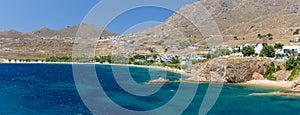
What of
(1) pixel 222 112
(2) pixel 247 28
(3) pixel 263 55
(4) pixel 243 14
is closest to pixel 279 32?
(2) pixel 247 28

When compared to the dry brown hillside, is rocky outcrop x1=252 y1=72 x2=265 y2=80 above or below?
below

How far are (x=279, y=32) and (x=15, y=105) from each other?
97184 millimetres

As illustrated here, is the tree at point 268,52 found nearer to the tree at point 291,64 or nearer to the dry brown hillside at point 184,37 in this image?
the tree at point 291,64

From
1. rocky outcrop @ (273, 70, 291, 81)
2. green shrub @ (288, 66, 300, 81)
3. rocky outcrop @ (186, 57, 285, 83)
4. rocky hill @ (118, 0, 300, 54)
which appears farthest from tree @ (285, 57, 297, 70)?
rocky hill @ (118, 0, 300, 54)

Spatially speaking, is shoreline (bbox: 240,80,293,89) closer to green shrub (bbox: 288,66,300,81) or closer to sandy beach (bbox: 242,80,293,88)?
sandy beach (bbox: 242,80,293,88)

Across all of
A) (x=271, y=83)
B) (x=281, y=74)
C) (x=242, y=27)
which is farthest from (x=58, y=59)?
(x=242, y=27)

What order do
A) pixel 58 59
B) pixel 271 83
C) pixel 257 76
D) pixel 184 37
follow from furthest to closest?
pixel 184 37 → pixel 58 59 → pixel 257 76 → pixel 271 83

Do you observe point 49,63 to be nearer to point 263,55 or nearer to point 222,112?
point 263,55

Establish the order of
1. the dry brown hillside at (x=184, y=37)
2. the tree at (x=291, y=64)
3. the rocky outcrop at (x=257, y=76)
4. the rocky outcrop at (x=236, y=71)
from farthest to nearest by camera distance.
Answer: the dry brown hillside at (x=184, y=37) → the rocky outcrop at (x=236, y=71) → the rocky outcrop at (x=257, y=76) → the tree at (x=291, y=64)

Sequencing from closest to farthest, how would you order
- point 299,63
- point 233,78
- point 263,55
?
1. point 299,63
2. point 233,78
3. point 263,55

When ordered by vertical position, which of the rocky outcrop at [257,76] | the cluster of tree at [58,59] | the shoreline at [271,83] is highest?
the cluster of tree at [58,59]

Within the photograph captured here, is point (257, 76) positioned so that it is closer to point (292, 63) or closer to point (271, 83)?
point (271, 83)

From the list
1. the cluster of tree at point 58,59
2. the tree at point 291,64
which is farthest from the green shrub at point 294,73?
the cluster of tree at point 58,59

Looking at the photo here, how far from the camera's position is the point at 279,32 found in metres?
103
